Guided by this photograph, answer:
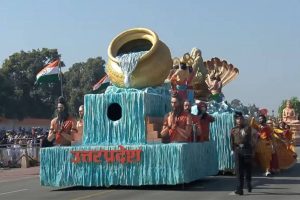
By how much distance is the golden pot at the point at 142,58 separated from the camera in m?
13.3

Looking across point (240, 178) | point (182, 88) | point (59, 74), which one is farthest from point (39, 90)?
point (240, 178)

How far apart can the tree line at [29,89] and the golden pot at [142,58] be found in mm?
38122

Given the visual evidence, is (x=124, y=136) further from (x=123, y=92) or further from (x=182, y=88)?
(x=182, y=88)

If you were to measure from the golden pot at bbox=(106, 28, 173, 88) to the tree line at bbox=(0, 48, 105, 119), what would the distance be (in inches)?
1501

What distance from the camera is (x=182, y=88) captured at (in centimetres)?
1554

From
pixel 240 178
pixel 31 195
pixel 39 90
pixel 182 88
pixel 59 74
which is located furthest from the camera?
pixel 39 90

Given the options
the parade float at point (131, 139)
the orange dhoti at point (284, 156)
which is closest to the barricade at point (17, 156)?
the orange dhoti at point (284, 156)

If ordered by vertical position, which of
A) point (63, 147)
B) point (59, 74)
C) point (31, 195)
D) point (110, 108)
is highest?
point (59, 74)

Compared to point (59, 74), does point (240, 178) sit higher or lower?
lower

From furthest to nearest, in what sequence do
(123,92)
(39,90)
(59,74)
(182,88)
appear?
(39,90)
(59,74)
(182,88)
(123,92)

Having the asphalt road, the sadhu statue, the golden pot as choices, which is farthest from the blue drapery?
the sadhu statue

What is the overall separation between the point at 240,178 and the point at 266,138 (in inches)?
193

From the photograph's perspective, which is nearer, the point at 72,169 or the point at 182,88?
the point at 72,169

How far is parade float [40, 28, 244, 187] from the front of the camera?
1213 cm
